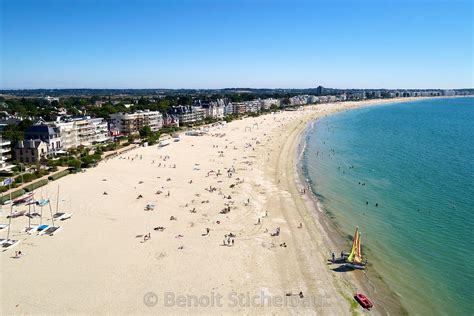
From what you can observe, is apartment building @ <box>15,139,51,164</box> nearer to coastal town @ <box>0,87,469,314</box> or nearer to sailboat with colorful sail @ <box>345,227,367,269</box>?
coastal town @ <box>0,87,469,314</box>

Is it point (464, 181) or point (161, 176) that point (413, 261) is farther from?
point (161, 176)

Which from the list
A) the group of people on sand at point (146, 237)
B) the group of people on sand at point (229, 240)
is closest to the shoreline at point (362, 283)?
the group of people on sand at point (229, 240)

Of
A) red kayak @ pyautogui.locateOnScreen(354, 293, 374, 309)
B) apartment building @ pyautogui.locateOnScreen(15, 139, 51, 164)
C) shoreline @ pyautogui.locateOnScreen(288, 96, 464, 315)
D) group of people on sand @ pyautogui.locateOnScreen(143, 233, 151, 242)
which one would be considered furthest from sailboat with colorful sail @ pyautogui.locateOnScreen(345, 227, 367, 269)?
apartment building @ pyautogui.locateOnScreen(15, 139, 51, 164)

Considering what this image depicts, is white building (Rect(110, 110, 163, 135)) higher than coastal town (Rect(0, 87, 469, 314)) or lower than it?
higher

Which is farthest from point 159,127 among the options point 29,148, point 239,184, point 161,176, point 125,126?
point 239,184

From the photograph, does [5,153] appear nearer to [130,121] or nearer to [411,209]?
[130,121]
